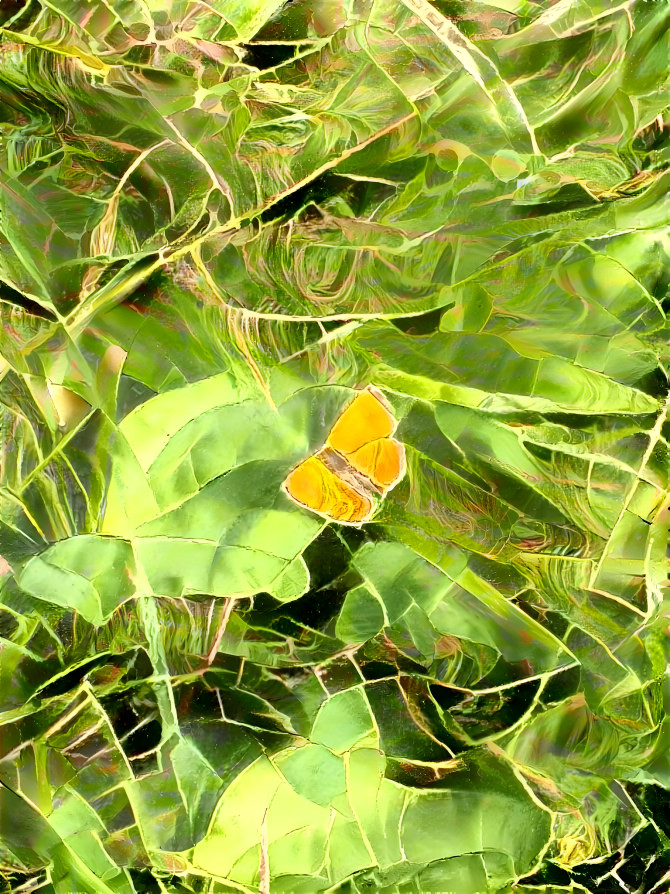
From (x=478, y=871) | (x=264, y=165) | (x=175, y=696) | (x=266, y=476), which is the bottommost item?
(x=478, y=871)

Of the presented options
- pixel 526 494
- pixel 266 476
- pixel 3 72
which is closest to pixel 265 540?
pixel 266 476

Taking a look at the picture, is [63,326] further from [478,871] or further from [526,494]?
[478,871]

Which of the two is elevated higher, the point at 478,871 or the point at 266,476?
the point at 266,476

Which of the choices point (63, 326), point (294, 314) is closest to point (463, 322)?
→ point (294, 314)

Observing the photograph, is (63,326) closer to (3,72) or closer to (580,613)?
(3,72)
